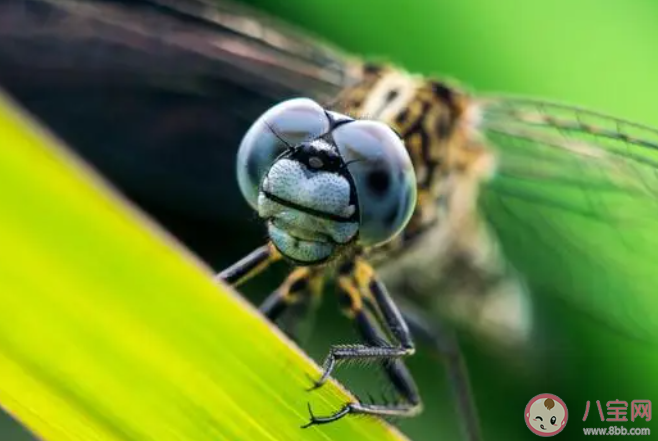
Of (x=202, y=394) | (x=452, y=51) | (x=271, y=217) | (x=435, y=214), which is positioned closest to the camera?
(x=202, y=394)

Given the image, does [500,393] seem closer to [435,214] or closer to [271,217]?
[435,214]

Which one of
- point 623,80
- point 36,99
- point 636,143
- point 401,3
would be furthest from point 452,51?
point 36,99

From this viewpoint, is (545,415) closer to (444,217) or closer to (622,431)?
(622,431)

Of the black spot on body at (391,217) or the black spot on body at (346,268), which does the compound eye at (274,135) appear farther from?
the black spot on body at (346,268)

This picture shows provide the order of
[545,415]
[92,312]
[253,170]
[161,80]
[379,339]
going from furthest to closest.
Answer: [161,80] → [545,415] → [379,339] → [253,170] → [92,312]

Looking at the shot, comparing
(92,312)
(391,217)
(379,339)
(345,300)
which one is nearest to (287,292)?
(345,300)

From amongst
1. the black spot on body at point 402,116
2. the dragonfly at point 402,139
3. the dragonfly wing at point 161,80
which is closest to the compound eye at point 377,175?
the dragonfly at point 402,139
